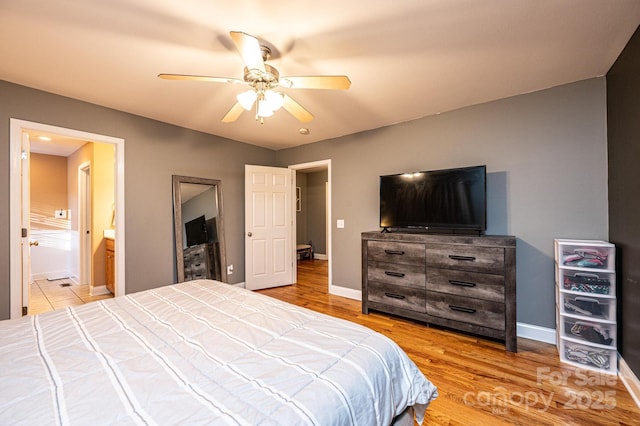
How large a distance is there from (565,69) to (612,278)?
1700mm

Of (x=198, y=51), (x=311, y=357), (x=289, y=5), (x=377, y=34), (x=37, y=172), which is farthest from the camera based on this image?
(x=37, y=172)

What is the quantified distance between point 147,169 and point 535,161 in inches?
169

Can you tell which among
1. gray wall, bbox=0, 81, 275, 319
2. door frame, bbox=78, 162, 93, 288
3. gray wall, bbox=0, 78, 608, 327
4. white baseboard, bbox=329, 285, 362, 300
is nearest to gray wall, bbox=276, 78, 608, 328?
gray wall, bbox=0, 78, 608, 327

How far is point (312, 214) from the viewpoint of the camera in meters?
7.55

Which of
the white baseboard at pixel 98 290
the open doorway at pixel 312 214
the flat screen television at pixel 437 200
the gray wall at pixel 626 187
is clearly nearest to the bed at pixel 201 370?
the gray wall at pixel 626 187

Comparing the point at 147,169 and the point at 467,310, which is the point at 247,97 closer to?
the point at 147,169

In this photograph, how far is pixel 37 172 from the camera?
4.95 meters

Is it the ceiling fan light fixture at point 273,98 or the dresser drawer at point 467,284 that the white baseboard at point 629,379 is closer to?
the dresser drawer at point 467,284

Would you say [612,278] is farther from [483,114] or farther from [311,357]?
[311,357]

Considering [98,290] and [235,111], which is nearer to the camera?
[235,111]

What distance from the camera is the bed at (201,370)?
0.77 m

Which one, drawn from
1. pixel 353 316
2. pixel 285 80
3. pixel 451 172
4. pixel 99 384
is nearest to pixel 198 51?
pixel 285 80

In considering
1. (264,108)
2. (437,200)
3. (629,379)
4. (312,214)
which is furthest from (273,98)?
Result: (312,214)

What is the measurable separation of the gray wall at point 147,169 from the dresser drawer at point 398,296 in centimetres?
218
